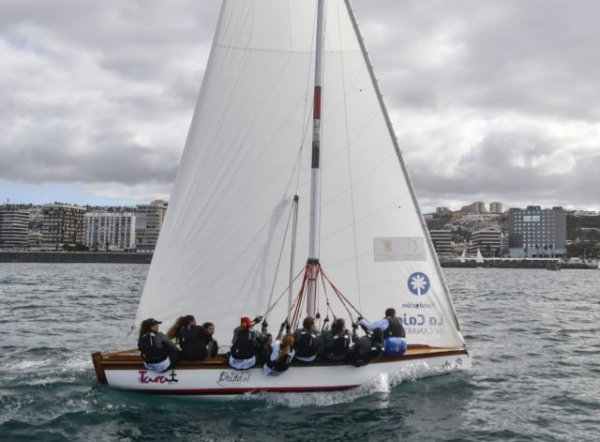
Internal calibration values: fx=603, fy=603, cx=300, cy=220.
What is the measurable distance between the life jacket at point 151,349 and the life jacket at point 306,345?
8.69ft

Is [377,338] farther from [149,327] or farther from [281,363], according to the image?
[149,327]

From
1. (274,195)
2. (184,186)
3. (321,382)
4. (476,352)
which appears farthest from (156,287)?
(476,352)

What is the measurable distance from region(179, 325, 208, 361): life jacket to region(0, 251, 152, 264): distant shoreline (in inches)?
5991

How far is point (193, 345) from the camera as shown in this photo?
12.1 m

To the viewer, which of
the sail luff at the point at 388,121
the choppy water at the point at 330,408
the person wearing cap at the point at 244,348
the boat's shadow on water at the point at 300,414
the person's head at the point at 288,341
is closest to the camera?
the boat's shadow on water at the point at 300,414

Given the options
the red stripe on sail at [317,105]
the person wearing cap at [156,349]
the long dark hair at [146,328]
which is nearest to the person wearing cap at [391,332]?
the person wearing cap at [156,349]

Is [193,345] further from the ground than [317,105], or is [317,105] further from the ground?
[317,105]

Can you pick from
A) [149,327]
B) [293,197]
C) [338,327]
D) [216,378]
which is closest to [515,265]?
[293,197]

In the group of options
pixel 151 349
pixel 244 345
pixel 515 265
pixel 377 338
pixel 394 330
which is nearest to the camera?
pixel 151 349

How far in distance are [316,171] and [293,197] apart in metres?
0.95

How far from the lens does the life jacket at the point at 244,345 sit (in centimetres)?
1195

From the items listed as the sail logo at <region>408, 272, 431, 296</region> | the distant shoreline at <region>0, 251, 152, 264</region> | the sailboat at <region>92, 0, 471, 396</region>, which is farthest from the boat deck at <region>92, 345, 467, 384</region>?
the distant shoreline at <region>0, 251, 152, 264</region>

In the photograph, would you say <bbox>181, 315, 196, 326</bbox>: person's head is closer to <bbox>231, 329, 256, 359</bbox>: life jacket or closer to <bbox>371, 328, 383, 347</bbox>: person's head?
<bbox>231, 329, 256, 359</bbox>: life jacket

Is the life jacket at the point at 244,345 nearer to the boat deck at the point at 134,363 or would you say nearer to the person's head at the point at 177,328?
the boat deck at the point at 134,363
